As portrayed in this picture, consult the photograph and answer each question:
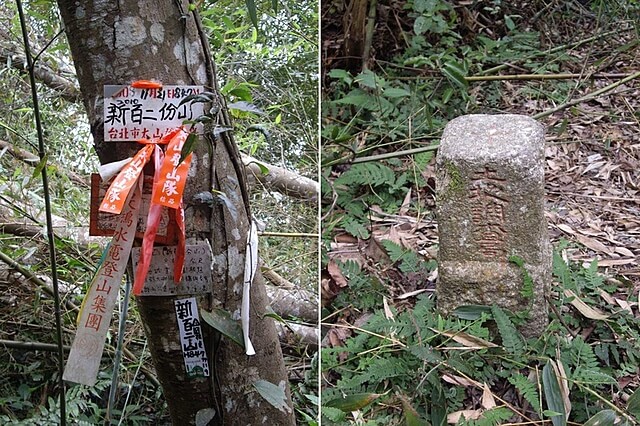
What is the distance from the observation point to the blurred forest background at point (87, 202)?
35.7 inches

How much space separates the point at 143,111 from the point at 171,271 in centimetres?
15

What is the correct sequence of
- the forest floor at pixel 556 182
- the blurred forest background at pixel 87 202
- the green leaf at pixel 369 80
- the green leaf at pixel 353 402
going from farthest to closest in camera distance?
1. the green leaf at pixel 369 80
2. the forest floor at pixel 556 182
3. the blurred forest background at pixel 87 202
4. the green leaf at pixel 353 402

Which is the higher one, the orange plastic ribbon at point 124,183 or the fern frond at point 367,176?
the orange plastic ribbon at point 124,183

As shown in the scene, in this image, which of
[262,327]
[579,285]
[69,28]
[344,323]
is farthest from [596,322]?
[69,28]

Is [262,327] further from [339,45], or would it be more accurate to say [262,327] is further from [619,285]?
[339,45]

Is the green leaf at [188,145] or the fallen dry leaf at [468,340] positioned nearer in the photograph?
the green leaf at [188,145]

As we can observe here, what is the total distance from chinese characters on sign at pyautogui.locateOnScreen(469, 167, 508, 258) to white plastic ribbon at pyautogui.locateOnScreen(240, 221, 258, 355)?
1.75ft

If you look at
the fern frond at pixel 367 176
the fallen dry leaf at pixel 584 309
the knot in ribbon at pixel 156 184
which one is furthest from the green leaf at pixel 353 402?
the fern frond at pixel 367 176

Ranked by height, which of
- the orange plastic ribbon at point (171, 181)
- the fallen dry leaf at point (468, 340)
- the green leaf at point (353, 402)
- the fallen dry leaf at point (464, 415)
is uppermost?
the orange plastic ribbon at point (171, 181)

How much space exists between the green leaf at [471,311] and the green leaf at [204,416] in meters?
0.59

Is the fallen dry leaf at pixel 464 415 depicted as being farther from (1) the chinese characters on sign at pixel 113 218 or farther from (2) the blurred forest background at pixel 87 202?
(1) the chinese characters on sign at pixel 113 218

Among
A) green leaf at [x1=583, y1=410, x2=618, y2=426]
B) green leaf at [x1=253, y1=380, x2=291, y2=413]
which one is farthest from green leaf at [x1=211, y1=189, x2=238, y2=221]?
green leaf at [x1=583, y1=410, x2=618, y2=426]

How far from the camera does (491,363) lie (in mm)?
1122

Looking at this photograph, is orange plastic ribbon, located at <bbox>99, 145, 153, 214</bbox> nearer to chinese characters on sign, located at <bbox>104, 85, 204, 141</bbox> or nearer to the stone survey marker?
chinese characters on sign, located at <bbox>104, 85, 204, 141</bbox>
